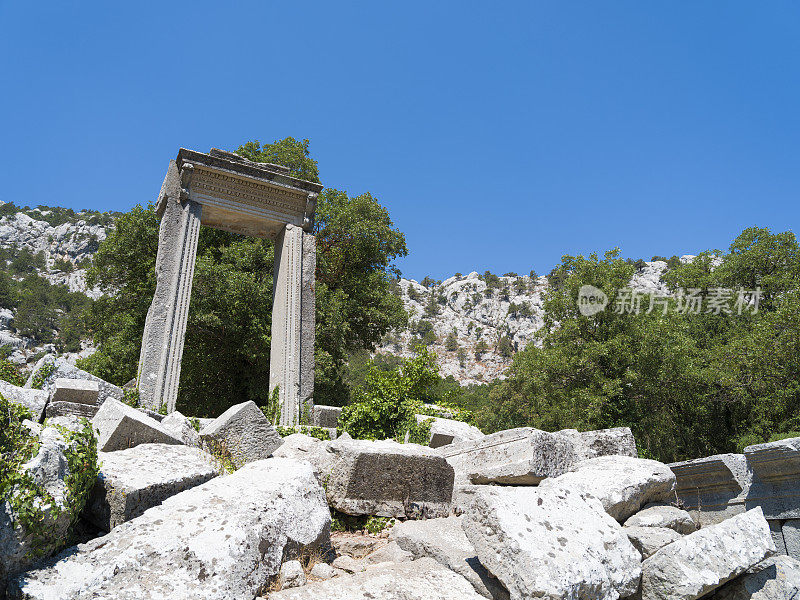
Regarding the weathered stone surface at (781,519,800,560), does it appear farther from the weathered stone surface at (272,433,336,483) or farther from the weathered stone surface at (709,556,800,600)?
the weathered stone surface at (272,433,336,483)

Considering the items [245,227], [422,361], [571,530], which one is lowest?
[571,530]

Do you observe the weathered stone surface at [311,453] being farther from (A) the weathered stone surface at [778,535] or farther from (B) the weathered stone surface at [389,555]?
(A) the weathered stone surface at [778,535]

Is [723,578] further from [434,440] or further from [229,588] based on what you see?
[434,440]

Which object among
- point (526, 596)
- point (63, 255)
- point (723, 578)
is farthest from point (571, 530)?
point (63, 255)

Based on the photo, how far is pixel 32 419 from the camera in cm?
375

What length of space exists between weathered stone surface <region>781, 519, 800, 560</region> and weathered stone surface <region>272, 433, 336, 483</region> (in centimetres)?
377

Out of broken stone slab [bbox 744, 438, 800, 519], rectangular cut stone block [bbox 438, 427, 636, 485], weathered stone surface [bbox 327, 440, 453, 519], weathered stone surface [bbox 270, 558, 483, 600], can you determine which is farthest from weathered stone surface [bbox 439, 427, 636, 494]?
weathered stone surface [bbox 270, 558, 483, 600]

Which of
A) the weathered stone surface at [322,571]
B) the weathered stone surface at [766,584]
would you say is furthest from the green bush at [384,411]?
the weathered stone surface at [766,584]

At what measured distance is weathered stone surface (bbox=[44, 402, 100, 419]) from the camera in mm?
4770

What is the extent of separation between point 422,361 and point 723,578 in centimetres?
491

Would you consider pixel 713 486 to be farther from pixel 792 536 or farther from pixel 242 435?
pixel 242 435

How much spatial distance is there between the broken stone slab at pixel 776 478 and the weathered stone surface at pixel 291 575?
3.80 meters

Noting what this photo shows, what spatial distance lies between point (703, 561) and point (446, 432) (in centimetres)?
372

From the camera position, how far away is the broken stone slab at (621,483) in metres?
4.38
